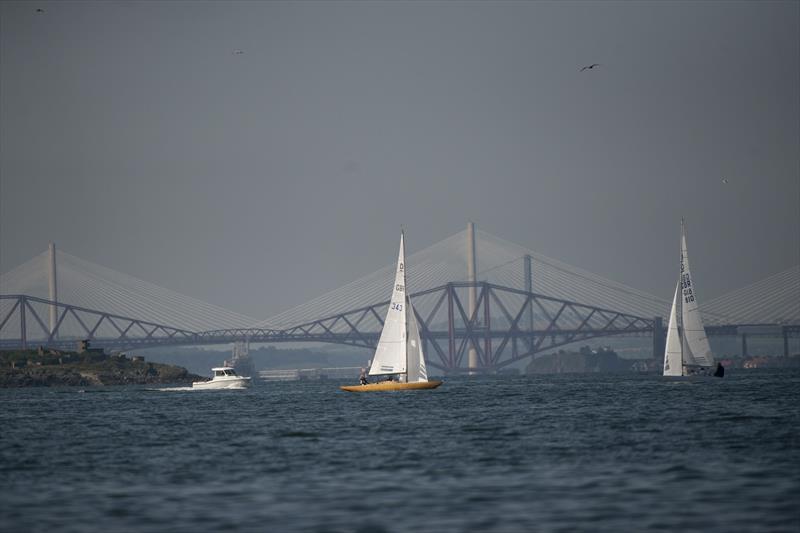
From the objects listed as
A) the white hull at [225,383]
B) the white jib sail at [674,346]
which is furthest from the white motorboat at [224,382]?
the white jib sail at [674,346]

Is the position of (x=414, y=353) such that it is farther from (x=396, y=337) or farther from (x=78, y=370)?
(x=78, y=370)

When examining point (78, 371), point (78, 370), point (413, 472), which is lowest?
point (413, 472)

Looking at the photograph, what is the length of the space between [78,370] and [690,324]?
91.4m

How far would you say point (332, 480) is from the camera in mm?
33031

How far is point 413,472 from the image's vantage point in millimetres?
34469

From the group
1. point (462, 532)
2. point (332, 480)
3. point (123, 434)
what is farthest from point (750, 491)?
point (123, 434)

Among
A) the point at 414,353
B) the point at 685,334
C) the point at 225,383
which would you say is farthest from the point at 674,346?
the point at 225,383

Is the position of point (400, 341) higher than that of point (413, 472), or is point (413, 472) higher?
point (400, 341)

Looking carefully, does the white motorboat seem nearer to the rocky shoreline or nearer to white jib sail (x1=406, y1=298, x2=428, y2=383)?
white jib sail (x1=406, y1=298, x2=428, y2=383)

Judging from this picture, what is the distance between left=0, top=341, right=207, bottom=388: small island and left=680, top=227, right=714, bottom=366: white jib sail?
7830 cm

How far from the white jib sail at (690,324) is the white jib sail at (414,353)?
99.4 feet

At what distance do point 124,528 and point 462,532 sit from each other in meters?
7.08

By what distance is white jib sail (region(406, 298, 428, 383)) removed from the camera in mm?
88250

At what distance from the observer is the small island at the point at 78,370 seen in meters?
162
